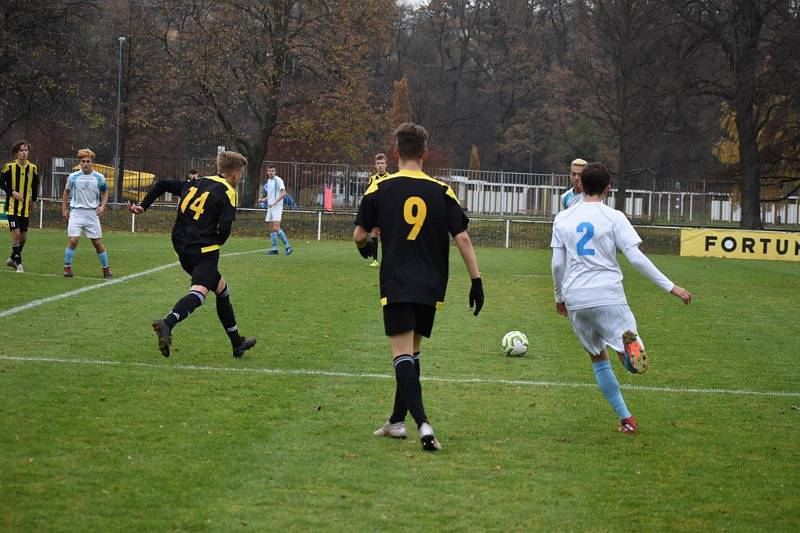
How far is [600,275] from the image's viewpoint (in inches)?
285

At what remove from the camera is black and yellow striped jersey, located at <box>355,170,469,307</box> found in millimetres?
6680

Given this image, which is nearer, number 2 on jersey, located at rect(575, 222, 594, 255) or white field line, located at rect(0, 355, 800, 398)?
number 2 on jersey, located at rect(575, 222, 594, 255)

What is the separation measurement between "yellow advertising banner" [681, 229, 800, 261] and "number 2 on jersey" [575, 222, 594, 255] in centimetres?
2490

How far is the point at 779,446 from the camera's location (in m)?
7.12

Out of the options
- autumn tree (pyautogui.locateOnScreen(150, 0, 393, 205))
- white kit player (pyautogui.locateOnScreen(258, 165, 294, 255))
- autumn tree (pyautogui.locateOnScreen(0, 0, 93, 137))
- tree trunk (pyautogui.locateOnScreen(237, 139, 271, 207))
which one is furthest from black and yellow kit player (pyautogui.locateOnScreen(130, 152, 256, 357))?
tree trunk (pyautogui.locateOnScreen(237, 139, 271, 207))

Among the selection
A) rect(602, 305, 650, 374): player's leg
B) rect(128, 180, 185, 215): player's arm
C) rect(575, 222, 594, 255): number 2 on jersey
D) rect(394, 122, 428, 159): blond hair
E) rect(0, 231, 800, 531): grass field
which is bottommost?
rect(0, 231, 800, 531): grass field

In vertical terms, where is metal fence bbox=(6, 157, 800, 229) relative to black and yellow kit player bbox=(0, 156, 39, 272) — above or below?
above

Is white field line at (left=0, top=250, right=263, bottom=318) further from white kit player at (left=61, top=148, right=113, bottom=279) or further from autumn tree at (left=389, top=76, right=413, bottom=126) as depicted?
autumn tree at (left=389, top=76, right=413, bottom=126)

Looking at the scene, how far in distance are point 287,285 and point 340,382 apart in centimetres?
850

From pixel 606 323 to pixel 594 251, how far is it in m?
0.48

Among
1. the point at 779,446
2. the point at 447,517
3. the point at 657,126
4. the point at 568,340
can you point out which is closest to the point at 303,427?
the point at 447,517

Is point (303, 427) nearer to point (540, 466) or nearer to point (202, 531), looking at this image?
point (540, 466)

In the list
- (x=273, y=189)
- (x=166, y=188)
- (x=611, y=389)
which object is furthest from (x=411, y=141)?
(x=273, y=189)

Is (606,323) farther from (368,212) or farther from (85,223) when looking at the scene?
(85,223)
